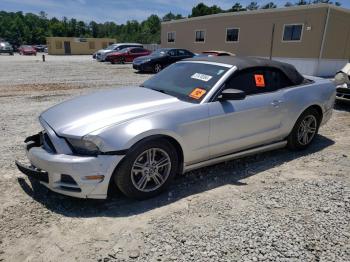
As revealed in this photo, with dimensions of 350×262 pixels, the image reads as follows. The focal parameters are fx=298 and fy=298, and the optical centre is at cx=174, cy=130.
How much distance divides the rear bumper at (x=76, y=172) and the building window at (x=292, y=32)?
1835 centimetres

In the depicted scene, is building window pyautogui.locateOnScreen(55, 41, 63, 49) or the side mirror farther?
building window pyautogui.locateOnScreen(55, 41, 63, 49)

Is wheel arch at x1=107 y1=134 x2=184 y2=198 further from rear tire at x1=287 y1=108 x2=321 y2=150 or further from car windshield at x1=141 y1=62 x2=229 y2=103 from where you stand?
rear tire at x1=287 y1=108 x2=321 y2=150

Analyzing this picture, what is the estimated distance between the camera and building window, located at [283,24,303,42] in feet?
59.6

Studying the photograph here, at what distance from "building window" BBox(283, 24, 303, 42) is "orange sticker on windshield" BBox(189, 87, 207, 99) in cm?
1697

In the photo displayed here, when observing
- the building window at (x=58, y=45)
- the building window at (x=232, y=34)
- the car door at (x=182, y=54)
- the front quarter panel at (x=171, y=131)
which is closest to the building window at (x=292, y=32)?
the building window at (x=232, y=34)

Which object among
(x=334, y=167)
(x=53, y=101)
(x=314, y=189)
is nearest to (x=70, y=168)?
(x=314, y=189)

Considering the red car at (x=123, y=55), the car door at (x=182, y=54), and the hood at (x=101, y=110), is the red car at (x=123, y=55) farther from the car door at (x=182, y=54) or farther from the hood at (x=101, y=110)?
the hood at (x=101, y=110)

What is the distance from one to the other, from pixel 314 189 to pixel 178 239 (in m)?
1.95

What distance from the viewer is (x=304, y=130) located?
481 centimetres

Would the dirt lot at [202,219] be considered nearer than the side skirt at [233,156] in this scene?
Yes

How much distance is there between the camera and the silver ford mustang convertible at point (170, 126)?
2965mm

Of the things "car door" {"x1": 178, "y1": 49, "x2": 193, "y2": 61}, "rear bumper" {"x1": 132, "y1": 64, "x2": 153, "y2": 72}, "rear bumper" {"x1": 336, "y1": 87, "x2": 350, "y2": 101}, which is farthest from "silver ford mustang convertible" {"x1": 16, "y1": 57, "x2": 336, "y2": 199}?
"car door" {"x1": 178, "y1": 49, "x2": 193, "y2": 61}

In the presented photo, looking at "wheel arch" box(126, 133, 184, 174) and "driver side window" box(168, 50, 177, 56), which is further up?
"driver side window" box(168, 50, 177, 56)

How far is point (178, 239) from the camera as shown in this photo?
2.70 metres
